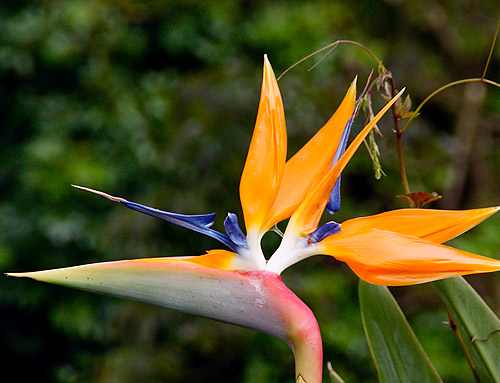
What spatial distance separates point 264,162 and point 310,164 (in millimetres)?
39

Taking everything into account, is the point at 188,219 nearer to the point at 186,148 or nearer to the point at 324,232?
the point at 324,232

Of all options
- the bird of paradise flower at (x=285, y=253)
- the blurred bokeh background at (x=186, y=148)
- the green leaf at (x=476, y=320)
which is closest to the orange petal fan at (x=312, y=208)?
the bird of paradise flower at (x=285, y=253)

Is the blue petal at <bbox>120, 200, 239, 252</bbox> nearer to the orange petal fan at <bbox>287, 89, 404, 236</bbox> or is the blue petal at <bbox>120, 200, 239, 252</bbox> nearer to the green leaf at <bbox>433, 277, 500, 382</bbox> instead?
the orange petal fan at <bbox>287, 89, 404, 236</bbox>

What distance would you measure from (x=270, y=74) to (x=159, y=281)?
181 mm

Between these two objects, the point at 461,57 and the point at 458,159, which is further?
the point at 461,57

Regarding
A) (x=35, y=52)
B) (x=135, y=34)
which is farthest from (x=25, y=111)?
(x=135, y=34)

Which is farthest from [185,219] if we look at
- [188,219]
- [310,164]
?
[310,164]

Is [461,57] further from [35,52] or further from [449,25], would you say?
[35,52]

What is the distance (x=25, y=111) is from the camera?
65.2 inches

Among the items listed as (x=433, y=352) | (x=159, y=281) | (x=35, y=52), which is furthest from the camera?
(x=35, y=52)

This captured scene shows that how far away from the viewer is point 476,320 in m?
0.42

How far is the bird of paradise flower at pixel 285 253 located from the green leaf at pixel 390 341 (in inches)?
2.7

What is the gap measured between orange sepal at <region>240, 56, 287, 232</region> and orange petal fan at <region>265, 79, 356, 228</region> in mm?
16

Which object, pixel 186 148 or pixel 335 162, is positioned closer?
pixel 335 162
